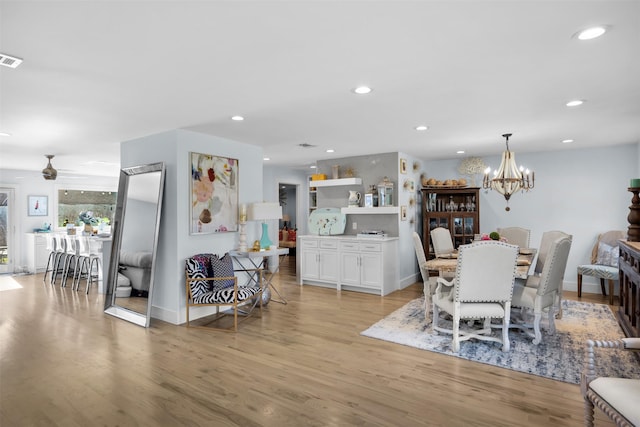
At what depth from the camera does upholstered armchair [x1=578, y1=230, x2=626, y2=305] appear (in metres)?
5.30

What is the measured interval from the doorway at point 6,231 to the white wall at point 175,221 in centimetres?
542

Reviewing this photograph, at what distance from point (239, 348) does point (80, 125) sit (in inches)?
119

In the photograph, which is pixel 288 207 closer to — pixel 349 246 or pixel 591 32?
pixel 349 246

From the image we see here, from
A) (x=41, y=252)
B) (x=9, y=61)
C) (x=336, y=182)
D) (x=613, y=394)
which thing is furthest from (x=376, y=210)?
(x=41, y=252)

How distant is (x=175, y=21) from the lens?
1929mm

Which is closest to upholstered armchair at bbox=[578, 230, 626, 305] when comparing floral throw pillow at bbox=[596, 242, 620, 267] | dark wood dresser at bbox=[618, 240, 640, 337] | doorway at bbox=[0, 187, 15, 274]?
floral throw pillow at bbox=[596, 242, 620, 267]

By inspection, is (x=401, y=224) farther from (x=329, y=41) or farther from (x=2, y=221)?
(x=2, y=221)

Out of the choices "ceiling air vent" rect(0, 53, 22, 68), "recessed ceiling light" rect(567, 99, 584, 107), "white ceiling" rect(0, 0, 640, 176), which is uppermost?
"recessed ceiling light" rect(567, 99, 584, 107)

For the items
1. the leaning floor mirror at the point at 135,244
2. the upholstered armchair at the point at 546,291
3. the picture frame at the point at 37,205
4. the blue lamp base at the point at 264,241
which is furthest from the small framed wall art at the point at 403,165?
the picture frame at the point at 37,205

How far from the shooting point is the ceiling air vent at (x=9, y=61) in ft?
7.50

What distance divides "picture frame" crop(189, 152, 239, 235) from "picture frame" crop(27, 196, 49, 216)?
630cm

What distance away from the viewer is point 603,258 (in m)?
5.52

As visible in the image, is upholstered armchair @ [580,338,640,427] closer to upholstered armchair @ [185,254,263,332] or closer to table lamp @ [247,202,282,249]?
upholstered armchair @ [185,254,263,332]

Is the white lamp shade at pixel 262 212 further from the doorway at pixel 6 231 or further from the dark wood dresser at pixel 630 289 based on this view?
the doorway at pixel 6 231
